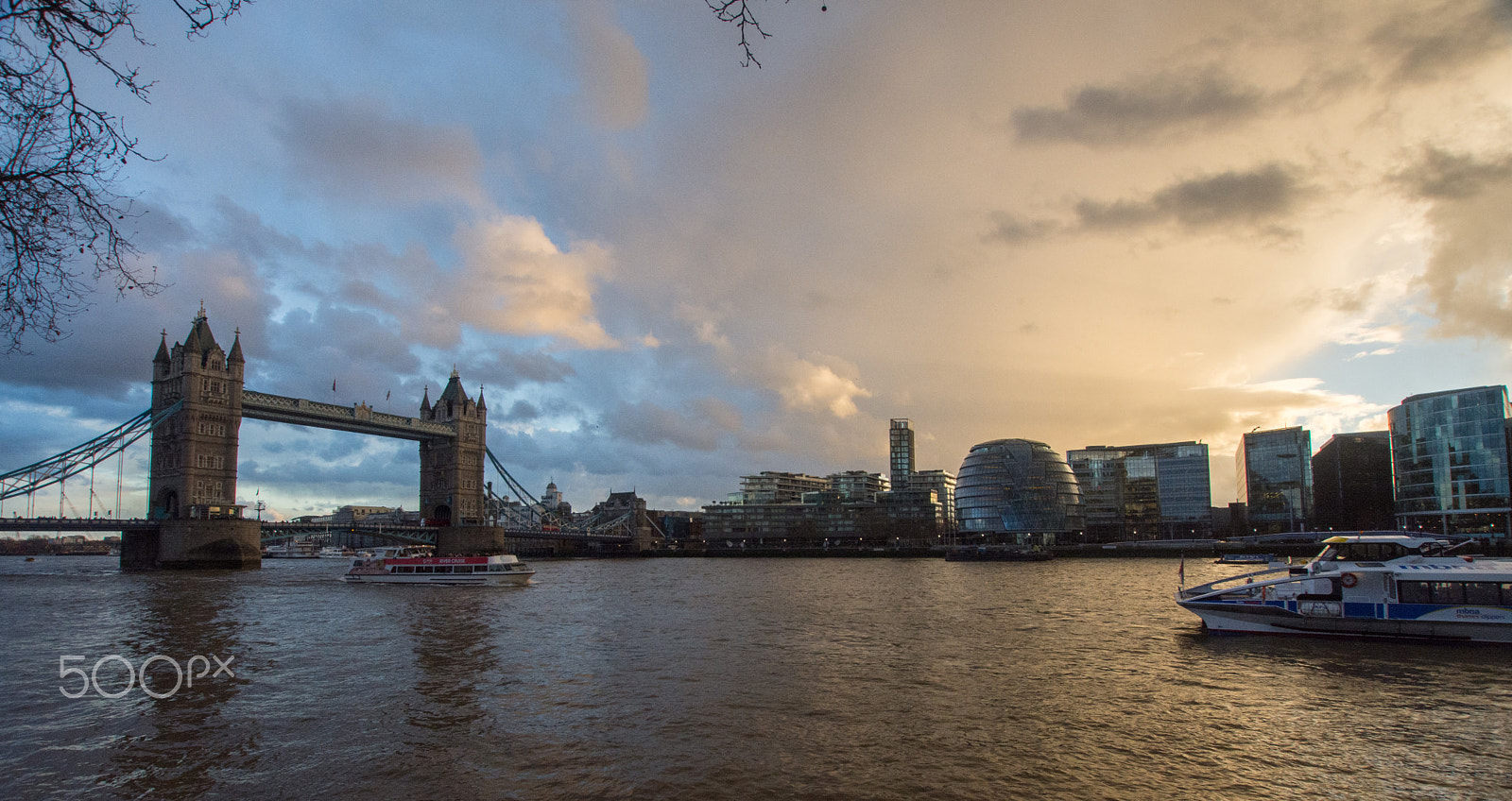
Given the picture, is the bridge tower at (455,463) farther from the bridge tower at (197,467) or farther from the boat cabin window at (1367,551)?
the boat cabin window at (1367,551)

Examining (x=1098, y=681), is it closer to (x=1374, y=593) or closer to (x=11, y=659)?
(x=1374, y=593)

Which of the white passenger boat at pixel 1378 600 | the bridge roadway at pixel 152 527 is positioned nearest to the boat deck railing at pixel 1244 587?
the white passenger boat at pixel 1378 600

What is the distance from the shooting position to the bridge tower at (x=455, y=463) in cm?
12381

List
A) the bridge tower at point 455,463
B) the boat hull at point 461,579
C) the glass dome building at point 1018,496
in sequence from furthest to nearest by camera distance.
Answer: the glass dome building at point 1018,496 < the bridge tower at point 455,463 < the boat hull at point 461,579

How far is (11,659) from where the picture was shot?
2681 centimetres

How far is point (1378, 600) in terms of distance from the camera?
28734 mm

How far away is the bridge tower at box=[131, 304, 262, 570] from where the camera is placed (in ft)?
269

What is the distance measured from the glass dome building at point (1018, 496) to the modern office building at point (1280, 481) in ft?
169

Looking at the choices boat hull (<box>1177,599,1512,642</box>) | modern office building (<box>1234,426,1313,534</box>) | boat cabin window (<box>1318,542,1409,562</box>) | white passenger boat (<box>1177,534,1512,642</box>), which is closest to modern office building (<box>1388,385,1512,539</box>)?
modern office building (<box>1234,426,1313,534</box>)

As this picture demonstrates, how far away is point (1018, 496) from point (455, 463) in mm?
116763

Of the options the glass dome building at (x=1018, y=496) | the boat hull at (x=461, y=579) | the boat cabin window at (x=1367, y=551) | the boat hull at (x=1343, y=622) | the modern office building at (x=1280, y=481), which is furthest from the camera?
the modern office building at (x=1280, y=481)

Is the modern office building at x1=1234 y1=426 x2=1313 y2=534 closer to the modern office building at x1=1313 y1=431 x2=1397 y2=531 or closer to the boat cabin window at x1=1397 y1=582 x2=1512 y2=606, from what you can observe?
the modern office building at x1=1313 y1=431 x2=1397 y2=531

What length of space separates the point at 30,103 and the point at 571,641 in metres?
29.5

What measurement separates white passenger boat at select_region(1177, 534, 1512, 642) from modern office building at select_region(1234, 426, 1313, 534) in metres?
180
